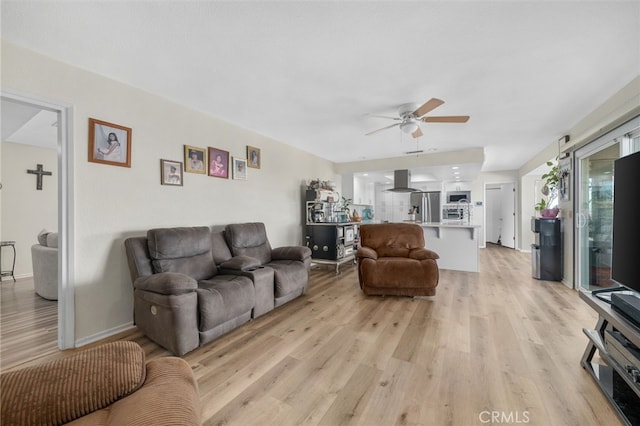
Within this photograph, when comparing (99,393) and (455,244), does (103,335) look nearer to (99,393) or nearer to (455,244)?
(99,393)

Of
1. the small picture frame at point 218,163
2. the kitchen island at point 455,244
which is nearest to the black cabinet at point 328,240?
the kitchen island at point 455,244

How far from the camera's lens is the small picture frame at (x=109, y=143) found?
90.1 inches

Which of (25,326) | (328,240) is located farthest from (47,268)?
(328,240)

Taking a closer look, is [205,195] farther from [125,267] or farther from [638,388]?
[638,388]

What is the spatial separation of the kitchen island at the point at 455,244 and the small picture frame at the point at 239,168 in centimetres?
352

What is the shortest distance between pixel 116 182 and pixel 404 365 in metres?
2.96

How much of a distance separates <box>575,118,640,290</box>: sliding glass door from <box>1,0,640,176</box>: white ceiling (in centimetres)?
54

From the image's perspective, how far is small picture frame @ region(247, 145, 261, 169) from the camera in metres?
3.88

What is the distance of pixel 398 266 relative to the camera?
10.6 feet

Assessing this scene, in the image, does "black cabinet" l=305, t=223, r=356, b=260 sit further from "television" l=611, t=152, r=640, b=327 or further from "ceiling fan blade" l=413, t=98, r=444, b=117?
"television" l=611, t=152, r=640, b=327

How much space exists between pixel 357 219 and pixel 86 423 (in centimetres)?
517

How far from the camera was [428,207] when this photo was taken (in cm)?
643

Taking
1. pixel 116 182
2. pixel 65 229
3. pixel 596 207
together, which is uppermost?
pixel 116 182

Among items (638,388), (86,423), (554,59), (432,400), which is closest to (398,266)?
(432,400)
